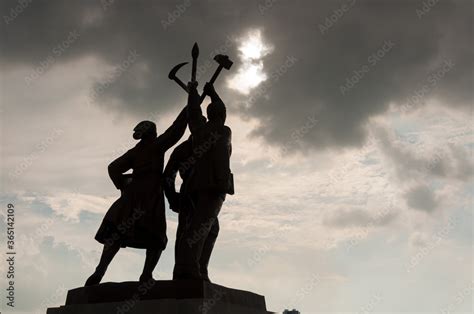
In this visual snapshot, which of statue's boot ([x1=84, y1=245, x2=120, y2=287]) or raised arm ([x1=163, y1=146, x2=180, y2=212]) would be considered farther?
raised arm ([x1=163, y1=146, x2=180, y2=212])

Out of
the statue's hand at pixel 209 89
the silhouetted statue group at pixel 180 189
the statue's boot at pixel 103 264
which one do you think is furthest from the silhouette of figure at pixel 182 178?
the statue's boot at pixel 103 264

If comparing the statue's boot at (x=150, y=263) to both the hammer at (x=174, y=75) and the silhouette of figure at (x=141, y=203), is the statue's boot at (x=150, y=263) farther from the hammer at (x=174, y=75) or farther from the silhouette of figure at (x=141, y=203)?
the hammer at (x=174, y=75)

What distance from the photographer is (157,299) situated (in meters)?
8.59

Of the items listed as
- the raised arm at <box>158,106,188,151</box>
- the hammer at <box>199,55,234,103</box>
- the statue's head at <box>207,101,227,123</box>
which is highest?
the hammer at <box>199,55,234,103</box>

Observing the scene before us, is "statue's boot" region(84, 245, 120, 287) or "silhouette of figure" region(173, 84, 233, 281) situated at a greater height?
"silhouette of figure" region(173, 84, 233, 281)

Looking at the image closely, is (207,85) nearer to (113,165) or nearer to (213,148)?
(213,148)

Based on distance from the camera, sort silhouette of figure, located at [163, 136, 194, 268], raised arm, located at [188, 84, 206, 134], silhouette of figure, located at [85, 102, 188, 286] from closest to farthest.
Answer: silhouette of figure, located at [85, 102, 188, 286]
silhouette of figure, located at [163, 136, 194, 268]
raised arm, located at [188, 84, 206, 134]

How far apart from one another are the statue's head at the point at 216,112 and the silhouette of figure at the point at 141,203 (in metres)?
0.47

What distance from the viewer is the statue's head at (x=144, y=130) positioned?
1034 centimetres

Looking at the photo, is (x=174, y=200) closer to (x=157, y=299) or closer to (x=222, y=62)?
(x=157, y=299)

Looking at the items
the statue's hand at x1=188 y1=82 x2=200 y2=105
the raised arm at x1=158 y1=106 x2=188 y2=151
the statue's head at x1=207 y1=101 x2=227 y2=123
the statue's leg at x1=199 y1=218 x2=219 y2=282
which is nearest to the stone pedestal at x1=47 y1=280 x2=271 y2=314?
the statue's leg at x1=199 y1=218 x2=219 y2=282

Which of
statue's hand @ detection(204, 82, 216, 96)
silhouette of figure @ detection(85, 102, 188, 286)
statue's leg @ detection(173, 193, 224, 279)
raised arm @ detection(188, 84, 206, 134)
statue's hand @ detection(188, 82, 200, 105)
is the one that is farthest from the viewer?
statue's hand @ detection(204, 82, 216, 96)

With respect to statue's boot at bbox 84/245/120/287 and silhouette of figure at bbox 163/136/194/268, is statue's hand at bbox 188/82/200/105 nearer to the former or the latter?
silhouette of figure at bbox 163/136/194/268

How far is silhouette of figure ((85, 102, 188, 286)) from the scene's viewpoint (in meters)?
9.56
